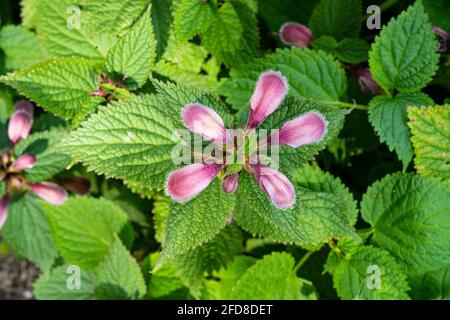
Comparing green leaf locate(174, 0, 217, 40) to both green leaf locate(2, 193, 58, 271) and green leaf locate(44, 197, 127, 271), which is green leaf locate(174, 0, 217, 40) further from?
green leaf locate(2, 193, 58, 271)

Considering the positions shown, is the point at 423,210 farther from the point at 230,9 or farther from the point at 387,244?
the point at 230,9

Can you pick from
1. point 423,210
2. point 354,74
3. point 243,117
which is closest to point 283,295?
point 423,210

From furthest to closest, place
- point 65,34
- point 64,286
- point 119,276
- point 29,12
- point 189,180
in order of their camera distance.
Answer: point 64,286, point 29,12, point 119,276, point 65,34, point 189,180

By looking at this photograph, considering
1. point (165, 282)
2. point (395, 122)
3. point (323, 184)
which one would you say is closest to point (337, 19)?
point (395, 122)

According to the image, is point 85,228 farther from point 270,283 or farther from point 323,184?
point 323,184

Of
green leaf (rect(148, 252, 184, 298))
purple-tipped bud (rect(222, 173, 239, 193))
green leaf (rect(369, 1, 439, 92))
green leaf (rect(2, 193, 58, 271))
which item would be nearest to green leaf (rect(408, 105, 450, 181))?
green leaf (rect(369, 1, 439, 92))
